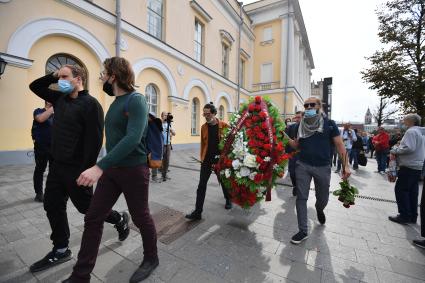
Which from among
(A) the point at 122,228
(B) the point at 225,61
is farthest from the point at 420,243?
(B) the point at 225,61

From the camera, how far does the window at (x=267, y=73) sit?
23156 millimetres

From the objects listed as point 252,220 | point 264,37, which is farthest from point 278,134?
point 264,37

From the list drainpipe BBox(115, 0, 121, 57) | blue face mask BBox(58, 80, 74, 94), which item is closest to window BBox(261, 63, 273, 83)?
drainpipe BBox(115, 0, 121, 57)

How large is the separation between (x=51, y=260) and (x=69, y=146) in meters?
1.18

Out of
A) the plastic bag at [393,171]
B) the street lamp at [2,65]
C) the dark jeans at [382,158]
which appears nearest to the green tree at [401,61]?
the dark jeans at [382,158]

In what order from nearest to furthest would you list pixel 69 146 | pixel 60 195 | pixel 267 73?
pixel 69 146
pixel 60 195
pixel 267 73

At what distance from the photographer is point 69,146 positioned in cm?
210

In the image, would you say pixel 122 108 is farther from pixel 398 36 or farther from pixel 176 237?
pixel 398 36

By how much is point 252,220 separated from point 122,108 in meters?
2.75

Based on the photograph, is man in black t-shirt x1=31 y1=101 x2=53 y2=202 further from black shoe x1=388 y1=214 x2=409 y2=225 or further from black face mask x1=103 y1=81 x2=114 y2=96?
black shoe x1=388 y1=214 x2=409 y2=225

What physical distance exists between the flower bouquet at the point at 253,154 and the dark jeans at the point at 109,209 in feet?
4.61

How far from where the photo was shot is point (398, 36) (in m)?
13.4

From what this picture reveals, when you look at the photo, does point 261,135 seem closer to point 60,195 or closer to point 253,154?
point 253,154

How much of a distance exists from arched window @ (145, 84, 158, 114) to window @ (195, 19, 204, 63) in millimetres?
4928
